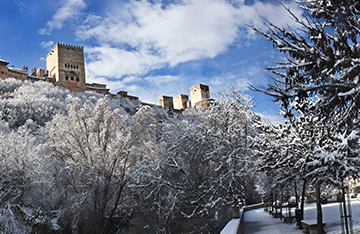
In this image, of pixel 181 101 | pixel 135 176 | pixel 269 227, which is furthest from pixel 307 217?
pixel 181 101

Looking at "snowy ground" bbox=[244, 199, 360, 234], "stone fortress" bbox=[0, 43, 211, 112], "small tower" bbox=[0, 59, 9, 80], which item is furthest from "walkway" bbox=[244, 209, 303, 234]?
"small tower" bbox=[0, 59, 9, 80]

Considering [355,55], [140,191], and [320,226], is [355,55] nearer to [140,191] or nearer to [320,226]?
[320,226]

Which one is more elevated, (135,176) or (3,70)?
(3,70)

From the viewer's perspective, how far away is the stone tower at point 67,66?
65562 millimetres

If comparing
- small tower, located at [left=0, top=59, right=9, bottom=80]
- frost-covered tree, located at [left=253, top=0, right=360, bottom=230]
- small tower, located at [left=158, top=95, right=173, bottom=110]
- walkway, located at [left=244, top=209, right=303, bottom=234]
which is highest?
small tower, located at [left=0, top=59, right=9, bottom=80]

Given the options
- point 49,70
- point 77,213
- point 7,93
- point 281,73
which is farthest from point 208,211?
point 49,70

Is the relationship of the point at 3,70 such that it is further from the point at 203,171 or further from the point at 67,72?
the point at 203,171

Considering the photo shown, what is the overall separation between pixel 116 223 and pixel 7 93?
3981cm

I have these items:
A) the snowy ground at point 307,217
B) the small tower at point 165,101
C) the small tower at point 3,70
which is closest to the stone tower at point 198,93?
the small tower at point 165,101

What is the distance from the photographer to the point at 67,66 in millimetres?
67688

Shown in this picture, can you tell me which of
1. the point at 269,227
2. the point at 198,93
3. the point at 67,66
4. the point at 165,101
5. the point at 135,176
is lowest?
the point at 269,227

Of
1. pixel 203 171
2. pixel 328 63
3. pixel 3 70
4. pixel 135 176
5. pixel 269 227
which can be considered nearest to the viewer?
pixel 328 63

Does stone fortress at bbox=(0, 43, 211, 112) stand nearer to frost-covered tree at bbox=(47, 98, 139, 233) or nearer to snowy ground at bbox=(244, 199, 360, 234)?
frost-covered tree at bbox=(47, 98, 139, 233)

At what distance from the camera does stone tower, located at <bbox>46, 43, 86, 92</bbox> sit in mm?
65562
